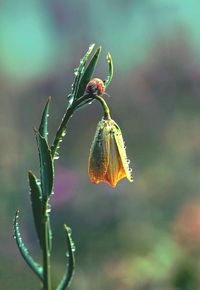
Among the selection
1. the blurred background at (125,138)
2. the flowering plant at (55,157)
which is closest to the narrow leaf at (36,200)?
the flowering plant at (55,157)

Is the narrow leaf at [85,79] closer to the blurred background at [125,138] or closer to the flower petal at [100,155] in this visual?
the flower petal at [100,155]

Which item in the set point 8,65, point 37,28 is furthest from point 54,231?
point 37,28

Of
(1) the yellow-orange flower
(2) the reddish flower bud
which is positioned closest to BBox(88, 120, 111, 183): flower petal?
(1) the yellow-orange flower

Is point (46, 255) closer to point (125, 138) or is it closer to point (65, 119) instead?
point (65, 119)

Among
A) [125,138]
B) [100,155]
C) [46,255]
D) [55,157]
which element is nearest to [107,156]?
[100,155]

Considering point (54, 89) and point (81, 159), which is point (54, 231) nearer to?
point (81, 159)

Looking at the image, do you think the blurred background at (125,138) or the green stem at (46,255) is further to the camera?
the blurred background at (125,138)

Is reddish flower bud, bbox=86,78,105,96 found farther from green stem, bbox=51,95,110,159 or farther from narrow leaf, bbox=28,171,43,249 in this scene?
narrow leaf, bbox=28,171,43,249
